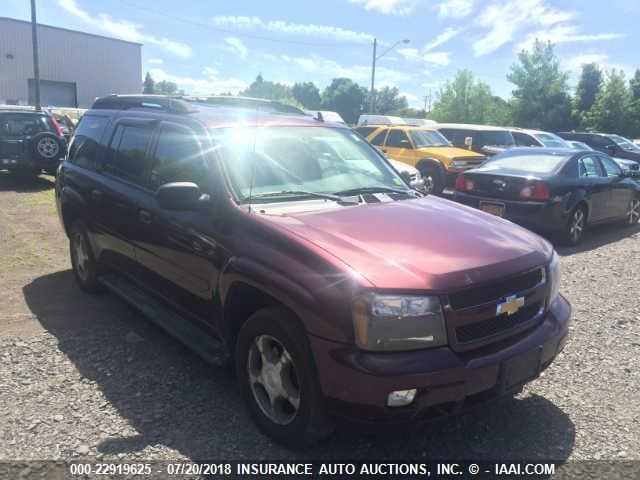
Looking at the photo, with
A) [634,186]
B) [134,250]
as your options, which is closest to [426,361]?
[134,250]

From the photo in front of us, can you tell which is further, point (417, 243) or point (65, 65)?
point (65, 65)

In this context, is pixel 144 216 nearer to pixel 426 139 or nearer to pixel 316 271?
pixel 316 271

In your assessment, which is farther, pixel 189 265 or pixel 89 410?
pixel 189 265

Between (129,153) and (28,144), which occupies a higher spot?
(129,153)

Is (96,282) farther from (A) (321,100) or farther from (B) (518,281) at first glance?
(A) (321,100)

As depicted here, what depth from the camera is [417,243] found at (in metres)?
2.93

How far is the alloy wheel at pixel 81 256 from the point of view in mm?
5297

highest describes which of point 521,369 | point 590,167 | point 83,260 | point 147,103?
point 147,103

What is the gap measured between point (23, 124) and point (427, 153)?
9.78 metres

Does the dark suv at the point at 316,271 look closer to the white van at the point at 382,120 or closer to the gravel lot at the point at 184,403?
the gravel lot at the point at 184,403

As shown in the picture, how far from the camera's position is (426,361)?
2488 millimetres

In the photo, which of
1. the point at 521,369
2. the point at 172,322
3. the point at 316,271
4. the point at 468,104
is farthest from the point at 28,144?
the point at 468,104

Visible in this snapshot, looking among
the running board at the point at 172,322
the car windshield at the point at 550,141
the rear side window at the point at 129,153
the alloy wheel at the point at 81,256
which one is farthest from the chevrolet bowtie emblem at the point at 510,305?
the car windshield at the point at 550,141

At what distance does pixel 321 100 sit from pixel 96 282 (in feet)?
399
